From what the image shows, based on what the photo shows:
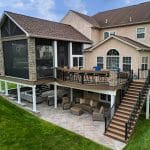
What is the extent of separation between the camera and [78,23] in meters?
21.9

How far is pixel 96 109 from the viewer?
52.1ft

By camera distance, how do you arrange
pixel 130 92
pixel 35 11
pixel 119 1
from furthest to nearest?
pixel 35 11 → pixel 119 1 → pixel 130 92

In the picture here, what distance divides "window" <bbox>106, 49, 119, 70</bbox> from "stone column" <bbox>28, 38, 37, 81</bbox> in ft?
24.2

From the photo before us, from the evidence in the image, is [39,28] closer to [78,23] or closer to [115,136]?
[78,23]

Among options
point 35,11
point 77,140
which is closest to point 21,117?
point 77,140

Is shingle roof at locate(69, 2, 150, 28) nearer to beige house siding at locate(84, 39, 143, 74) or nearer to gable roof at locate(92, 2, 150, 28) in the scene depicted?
gable roof at locate(92, 2, 150, 28)

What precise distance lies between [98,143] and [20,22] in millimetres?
11516

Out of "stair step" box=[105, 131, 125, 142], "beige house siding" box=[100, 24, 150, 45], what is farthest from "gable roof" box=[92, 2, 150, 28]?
"stair step" box=[105, 131, 125, 142]

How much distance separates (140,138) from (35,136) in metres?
6.67

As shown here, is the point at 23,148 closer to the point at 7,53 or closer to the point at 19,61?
the point at 19,61

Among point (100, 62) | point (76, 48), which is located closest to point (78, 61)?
point (76, 48)

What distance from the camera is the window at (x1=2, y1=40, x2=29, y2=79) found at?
618 inches

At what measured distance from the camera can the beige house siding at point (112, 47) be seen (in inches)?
644

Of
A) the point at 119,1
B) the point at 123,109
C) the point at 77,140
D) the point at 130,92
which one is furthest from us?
the point at 119,1
